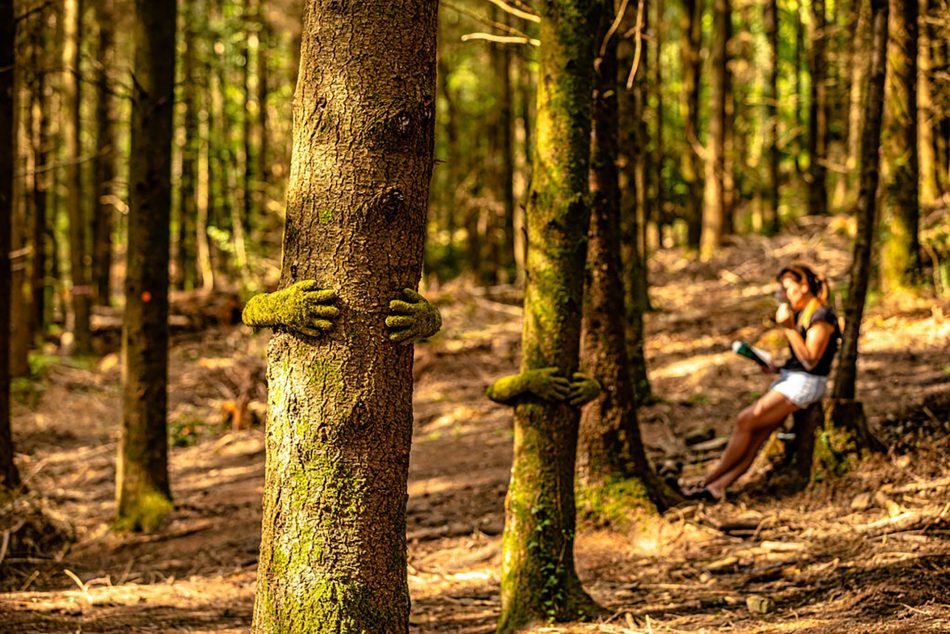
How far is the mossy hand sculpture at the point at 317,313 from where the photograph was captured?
119 inches

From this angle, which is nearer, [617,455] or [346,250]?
[346,250]

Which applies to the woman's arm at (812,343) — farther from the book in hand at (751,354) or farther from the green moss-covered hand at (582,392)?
the green moss-covered hand at (582,392)

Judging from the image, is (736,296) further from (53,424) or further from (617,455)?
(53,424)

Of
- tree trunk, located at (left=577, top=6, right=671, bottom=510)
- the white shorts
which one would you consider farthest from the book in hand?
tree trunk, located at (left=577, top=6, right=671, bottom=510)

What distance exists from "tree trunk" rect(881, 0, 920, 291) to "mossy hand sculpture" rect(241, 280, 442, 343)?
1005 centimetres

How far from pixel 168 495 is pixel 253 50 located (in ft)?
65.0

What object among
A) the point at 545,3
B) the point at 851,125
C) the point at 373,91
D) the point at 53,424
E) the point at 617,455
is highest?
the point at 851,125

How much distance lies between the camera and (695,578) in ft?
19.3

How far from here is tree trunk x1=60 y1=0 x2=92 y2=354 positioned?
16875 millimetres

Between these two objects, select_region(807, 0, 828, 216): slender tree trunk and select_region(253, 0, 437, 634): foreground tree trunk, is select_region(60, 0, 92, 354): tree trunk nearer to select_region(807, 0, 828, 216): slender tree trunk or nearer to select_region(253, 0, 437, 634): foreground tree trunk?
select_region(807, 0, 828, 216): slender tree trunk

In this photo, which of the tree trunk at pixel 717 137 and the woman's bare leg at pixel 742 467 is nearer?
the woman's bare leg at pixel 742 467

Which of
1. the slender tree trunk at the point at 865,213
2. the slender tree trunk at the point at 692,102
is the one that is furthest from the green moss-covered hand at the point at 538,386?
the slender tree trunk at the point at 692,102

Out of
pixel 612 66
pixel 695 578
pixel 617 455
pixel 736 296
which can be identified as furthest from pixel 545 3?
pixel 736 296

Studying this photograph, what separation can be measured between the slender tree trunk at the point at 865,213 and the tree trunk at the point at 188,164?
637 inches
